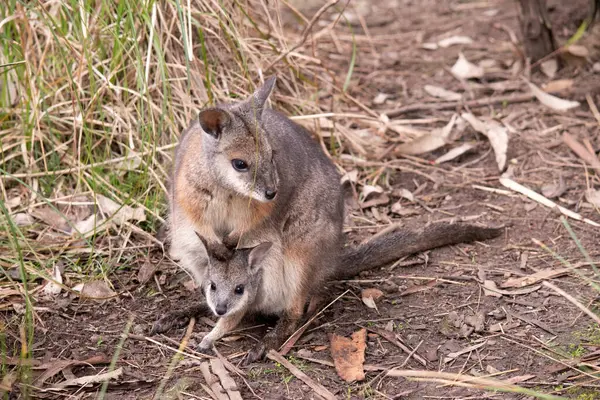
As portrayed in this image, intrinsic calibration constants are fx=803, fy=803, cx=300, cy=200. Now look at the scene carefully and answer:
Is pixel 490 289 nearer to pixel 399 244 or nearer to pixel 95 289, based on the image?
pixel 399 244

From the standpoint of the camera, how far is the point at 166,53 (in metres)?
4.85

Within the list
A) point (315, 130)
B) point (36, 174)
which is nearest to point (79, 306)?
→ point (36, 174)

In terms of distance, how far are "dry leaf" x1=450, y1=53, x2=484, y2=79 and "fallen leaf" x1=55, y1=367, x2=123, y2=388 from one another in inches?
148

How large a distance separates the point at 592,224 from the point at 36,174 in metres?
3.14

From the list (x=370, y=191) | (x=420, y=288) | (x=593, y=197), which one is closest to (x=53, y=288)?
(x=420, y=288)

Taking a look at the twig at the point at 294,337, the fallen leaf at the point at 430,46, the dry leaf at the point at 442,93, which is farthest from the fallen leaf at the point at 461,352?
the fallen leaf at the point at 430,46

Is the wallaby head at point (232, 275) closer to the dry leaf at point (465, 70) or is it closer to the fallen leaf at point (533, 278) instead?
the fallen leaf at point (533, 278)

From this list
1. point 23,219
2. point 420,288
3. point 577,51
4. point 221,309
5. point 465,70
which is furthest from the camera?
point 465,70

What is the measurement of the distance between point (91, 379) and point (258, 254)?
37.0 inches

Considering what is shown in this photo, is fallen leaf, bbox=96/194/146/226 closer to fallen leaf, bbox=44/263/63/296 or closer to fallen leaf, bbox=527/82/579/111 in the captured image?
fallen leaf, bbox=44/263/63/296

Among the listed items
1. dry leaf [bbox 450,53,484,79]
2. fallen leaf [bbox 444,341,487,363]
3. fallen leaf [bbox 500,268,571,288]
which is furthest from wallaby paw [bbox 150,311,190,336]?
dry leaf [bbox 450,53,484,79]

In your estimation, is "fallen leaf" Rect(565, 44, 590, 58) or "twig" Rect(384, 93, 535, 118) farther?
"fallen leaf" Rect(565, 44, 590, 58)

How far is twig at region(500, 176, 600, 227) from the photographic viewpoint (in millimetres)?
4492

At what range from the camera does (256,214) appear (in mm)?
3746
